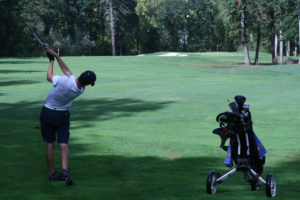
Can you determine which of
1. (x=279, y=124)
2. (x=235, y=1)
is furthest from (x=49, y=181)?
(x=235, y=1)

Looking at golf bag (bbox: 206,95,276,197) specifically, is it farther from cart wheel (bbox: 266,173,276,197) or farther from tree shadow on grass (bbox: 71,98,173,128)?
tree shadow on grass (bbox: 71,98,173,128)

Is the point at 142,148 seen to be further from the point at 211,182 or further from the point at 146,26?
the point at 146,26

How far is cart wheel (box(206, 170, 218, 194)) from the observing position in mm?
7363

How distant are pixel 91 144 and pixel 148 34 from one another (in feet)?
360

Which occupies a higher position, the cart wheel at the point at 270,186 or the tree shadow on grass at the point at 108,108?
the cart wheel at the point at 270,186

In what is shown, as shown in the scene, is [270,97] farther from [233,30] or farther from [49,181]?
[233,30]

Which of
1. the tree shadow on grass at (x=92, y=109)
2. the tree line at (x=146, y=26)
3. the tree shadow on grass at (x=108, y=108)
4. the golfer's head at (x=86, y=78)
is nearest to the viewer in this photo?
the golfer's head at (x=86, y=78)

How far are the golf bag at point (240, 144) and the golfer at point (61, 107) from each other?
2099 mm

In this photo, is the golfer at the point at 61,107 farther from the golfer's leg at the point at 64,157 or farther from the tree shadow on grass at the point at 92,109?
the tree shadow on grass at the point at 92,109

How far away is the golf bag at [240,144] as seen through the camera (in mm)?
7121

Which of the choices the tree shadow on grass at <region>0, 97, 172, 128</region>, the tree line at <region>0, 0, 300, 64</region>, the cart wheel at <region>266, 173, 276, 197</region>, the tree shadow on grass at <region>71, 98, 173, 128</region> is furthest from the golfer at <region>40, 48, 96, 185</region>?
the tree line at <region>0, 0, 300, 64</region>

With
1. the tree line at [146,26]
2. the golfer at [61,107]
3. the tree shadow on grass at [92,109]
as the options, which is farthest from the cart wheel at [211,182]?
the tree line at [146,26]

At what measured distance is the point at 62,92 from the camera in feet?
26.3

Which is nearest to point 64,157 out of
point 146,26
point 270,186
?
point 270,186
